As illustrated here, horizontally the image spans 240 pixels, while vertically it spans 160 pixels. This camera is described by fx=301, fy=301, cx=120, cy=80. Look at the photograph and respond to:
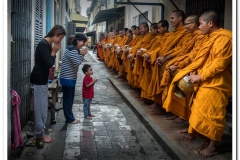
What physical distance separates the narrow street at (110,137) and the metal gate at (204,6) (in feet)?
8.47

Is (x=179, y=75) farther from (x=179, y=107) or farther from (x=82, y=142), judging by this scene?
(x=82, y=142)

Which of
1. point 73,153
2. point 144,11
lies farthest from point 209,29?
point 144,11

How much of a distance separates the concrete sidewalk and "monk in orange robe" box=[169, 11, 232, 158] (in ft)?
0.63

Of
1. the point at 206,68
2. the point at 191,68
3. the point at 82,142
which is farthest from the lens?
the point at 82,142

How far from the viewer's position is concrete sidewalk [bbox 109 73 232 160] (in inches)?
156

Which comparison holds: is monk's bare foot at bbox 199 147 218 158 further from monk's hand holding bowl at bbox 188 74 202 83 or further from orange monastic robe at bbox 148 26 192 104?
orange monastic robe at bbox 148 26 192 104

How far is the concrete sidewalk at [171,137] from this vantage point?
3.97 meters

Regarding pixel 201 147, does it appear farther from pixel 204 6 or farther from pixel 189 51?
pixel 204 6

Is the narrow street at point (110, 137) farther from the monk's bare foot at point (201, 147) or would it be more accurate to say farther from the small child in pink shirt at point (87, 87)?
the monk's bare foot at point (201, 147)

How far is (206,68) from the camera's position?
3.78 meters

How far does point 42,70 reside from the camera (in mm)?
4148

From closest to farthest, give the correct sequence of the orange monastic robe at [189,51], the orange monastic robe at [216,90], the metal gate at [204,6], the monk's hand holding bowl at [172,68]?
1. the orange monastic robe at [216,90]
2. the orange monastic robe at [189,51]
3. the monk's hand holding bowl at [172,68]
4. the metal gate at [204,6]

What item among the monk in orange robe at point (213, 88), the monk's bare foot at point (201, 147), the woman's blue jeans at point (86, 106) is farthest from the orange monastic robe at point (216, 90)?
the woman's blue jeans at point (86, 106)
